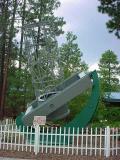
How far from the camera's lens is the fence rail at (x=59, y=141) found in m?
16.2

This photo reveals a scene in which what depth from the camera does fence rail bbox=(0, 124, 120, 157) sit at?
53.2 feet

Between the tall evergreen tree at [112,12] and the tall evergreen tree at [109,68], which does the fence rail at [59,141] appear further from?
the tall evergreen tree at [109,68]

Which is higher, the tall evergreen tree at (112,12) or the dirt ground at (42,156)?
the tall evergreen tree at (112,12)

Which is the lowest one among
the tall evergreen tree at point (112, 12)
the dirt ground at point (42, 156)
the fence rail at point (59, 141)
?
the dirt ground at point (42, 156)

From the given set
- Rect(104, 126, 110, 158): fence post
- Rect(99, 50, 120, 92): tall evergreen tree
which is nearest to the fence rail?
Rect(104, 126, 110, 158): fence post

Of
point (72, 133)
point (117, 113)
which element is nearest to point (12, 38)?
point (117, 113)

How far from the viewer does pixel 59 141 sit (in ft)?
55.0

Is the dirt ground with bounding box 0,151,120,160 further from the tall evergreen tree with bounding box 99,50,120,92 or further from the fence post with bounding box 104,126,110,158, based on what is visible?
the tall evergreen tree with bounding box 99,50,120,92

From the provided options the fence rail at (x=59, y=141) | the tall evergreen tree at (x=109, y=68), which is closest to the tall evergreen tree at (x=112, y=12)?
the fence rail at (x=59, y=141)

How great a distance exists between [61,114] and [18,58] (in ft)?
67.7

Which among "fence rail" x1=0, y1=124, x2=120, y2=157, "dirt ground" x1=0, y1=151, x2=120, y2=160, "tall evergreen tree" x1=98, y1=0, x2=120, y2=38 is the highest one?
"tall evergreen tree" x1=98, y1=0, x2=120, y2=38

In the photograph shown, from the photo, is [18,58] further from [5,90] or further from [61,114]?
[61,114]

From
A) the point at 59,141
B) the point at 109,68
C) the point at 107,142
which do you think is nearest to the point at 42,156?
the point at 59,141

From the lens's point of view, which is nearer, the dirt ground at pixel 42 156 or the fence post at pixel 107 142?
the dirt ground at pixel 42 156
